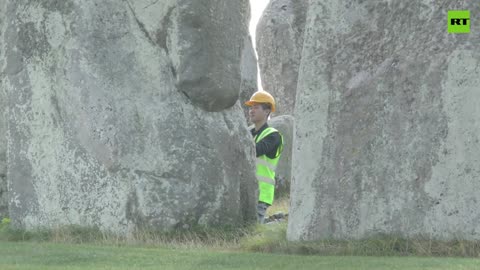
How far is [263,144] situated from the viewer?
11930 mm

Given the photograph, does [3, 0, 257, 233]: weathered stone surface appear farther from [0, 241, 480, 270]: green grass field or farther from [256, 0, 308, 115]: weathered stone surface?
[256, 0, 308, 115]: weathered stone surface

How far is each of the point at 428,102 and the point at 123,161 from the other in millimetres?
3582

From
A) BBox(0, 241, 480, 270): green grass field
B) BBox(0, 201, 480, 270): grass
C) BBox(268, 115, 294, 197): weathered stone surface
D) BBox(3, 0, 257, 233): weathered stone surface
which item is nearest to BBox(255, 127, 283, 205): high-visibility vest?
BBox(3, 0, 257, 233): weathered stone surface

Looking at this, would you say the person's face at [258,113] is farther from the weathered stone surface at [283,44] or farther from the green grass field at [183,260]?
the weathered stone surface at [283,44]

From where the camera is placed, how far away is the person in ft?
39.0

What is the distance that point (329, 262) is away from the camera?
25.3 ft

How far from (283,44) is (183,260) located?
12.6 metres

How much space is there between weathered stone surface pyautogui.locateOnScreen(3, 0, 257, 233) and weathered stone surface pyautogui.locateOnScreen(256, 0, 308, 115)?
9115 millimetres

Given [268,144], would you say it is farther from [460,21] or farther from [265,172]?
[460,21]

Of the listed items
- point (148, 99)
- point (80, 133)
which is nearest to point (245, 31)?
point (148, 99)

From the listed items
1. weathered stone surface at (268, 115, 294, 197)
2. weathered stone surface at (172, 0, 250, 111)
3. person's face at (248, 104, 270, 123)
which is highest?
weathered stone surface at (172, 0, 250, 111)

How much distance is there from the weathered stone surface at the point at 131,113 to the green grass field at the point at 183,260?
1.33m

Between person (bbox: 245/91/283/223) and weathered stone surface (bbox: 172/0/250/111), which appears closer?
weathered stone surface (bbox: 172/0/250/111)

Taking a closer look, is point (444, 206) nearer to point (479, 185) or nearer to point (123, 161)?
point (479, 185)
